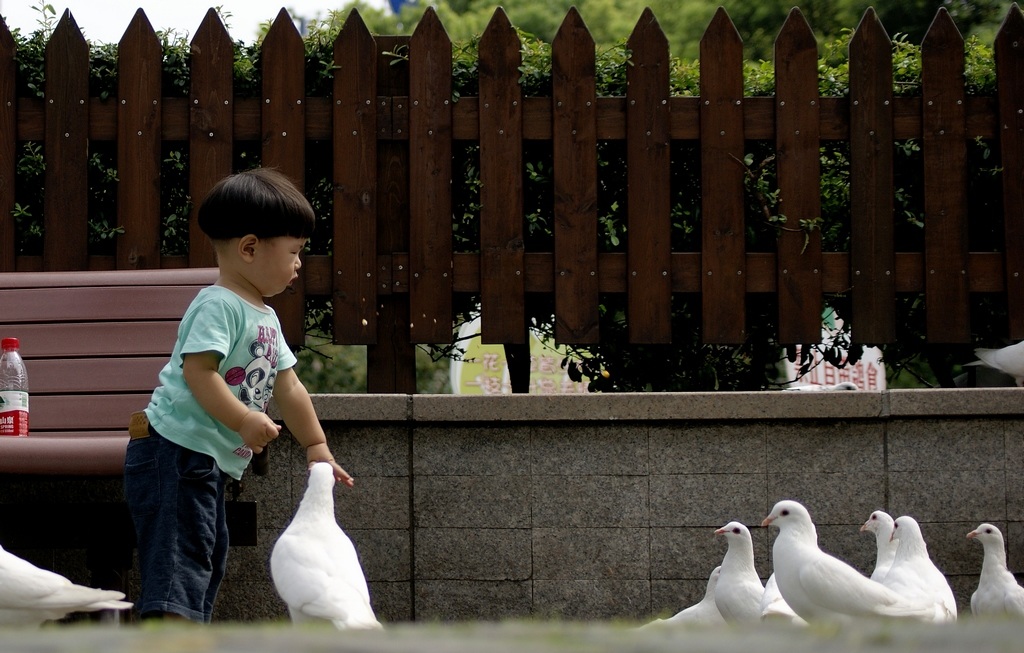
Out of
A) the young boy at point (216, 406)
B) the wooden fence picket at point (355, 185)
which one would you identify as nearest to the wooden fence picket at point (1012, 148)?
the wooden fence picket at point (355, 185)

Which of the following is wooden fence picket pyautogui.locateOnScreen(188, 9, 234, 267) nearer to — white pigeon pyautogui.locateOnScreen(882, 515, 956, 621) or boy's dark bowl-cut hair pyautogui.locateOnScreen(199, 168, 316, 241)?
boy's dark bowl-cut hair pyautogui.locateOnScreen(199, 168, 316, 241)

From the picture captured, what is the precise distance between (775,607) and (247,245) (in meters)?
2.15

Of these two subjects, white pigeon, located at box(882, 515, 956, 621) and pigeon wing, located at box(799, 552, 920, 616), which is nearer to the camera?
pigeon wing, located at box(799, 552, 920, 616)

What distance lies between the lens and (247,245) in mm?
3547

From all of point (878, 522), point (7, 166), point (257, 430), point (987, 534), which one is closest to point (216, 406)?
point (257, 430)

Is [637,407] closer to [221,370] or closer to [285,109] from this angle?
[221,370]

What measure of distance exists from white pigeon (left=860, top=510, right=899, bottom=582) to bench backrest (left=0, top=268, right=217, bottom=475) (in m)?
2.62

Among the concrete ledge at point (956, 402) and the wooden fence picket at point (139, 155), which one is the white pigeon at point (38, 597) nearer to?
the wooden fence picket at point (139, 155)

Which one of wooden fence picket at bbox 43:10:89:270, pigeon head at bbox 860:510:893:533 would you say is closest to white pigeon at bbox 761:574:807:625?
pigeon head at bbox 860:510:893:533

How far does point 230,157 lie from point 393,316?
39.0 inches

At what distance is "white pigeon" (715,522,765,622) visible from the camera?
426 centimetres

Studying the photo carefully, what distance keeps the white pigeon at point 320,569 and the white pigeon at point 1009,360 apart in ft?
10.4

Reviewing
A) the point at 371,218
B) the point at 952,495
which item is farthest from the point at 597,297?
the point at 952,495

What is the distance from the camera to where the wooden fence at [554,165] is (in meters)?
5.32
